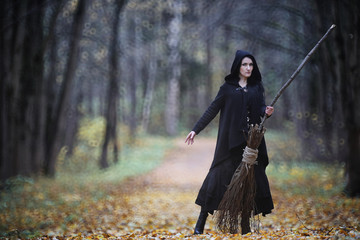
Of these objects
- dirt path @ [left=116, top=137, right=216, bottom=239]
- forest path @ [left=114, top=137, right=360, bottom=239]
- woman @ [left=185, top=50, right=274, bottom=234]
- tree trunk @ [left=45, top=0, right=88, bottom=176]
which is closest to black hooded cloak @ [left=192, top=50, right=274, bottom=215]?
woman @ [left=185, top=50, right=274, bottom=234]

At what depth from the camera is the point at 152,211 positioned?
32.7 ft

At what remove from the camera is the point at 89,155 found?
1667 cm

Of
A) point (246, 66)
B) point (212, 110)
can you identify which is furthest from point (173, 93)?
point (246, 66)

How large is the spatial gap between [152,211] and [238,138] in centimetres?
483

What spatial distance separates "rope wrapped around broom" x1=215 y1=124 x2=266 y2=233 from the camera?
5477 millimetres

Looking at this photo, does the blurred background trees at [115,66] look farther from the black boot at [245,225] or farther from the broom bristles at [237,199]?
the broom bristles at [237,199]

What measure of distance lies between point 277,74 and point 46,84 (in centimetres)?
689

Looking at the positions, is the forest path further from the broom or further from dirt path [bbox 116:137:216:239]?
the broom

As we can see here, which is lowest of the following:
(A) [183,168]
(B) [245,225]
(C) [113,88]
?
(A) [183,168]

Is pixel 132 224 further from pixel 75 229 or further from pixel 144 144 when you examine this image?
pixel 144 144

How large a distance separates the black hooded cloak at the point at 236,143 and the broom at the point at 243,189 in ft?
0.42

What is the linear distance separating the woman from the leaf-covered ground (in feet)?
1.42

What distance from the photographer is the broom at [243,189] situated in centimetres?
546

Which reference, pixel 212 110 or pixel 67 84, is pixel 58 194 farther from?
pixel 212 110
